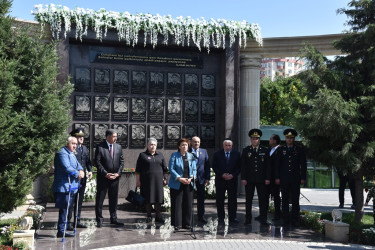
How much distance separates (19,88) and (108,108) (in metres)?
5.37

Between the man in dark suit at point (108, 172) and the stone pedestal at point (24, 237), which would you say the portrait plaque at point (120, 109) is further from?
the stone pedestal at point (24, 237)

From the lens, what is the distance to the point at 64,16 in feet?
39.6

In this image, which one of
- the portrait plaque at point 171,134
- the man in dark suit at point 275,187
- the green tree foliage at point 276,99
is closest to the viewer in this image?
the man in dark suit at point 275,187

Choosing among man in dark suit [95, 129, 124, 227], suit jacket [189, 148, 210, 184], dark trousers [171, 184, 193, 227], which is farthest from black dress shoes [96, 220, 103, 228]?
suit jacket [189, 148, 210, 184]

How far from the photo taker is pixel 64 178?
25.6ft

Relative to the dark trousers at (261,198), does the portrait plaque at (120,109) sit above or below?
above

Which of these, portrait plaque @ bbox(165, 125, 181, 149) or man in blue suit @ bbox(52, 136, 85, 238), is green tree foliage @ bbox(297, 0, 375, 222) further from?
man in blue suit @ bbox(52, 136, 85, 238)

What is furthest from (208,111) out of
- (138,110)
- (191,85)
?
(138,110)

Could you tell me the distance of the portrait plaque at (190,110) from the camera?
13398 mm

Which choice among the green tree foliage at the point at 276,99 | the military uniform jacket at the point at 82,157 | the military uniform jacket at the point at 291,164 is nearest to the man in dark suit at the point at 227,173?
the military uniform jacket at the point at 291,164

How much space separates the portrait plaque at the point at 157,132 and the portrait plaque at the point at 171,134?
16cm

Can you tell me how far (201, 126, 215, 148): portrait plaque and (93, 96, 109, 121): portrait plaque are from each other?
3.01 meters

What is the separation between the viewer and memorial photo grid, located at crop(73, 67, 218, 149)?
12.6m

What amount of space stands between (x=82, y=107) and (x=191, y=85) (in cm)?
341
